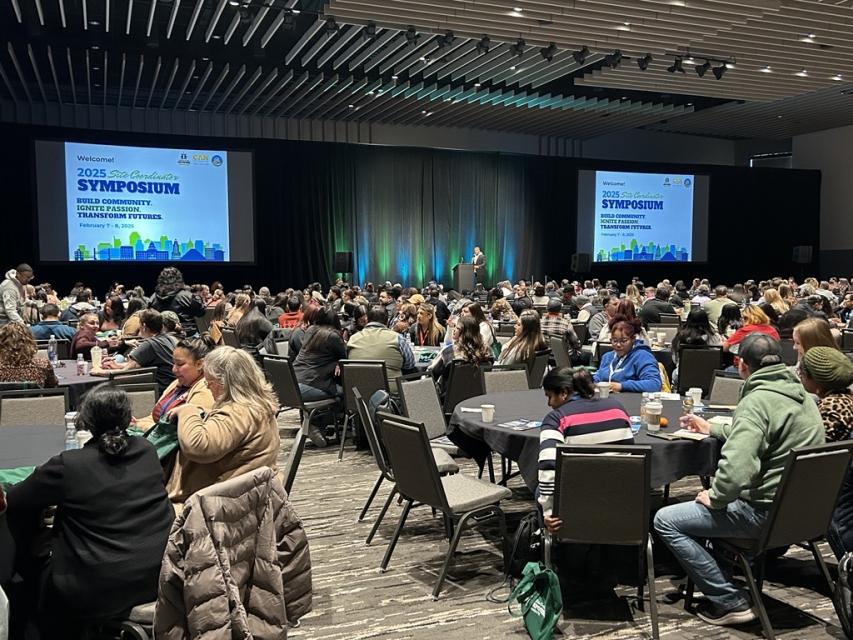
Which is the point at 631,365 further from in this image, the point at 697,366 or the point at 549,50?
the point at 549,50

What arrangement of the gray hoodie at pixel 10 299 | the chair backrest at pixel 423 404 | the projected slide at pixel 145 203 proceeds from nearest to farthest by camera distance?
1. the chair backrest at pixel 423 404
2. the gray hoodie at pixel 10 299
3. the projected slide at pixel 145 203

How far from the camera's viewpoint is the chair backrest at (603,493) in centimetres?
318

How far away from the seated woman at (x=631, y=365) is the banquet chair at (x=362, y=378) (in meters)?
1.77

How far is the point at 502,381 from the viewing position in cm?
587

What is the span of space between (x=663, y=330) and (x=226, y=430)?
22.9ft

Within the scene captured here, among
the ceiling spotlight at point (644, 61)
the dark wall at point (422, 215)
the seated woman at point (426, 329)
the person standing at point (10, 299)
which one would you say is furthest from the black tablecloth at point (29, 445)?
the dark wall at point (422, 215)

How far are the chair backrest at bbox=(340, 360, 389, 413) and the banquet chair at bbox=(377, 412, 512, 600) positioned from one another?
2154 mm

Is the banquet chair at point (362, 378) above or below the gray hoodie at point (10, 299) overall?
below

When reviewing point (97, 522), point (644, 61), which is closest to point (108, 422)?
point (97, 522)

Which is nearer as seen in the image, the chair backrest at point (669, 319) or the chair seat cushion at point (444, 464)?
the chair seat cushion at point (444, 464)

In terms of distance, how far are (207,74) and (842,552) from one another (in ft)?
47.5

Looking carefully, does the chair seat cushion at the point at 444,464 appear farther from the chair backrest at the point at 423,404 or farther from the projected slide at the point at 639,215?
the projected slide at the point at 639,215

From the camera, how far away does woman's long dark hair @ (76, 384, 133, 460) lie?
103 inches

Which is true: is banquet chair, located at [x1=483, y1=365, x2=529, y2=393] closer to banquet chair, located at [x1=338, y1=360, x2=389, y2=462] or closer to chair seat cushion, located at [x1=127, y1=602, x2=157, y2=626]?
banquet chair, located at [x1=338, y1=360, x2=389, y2=462]
